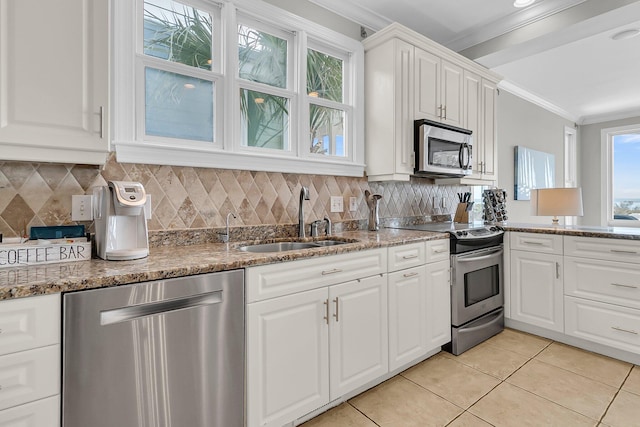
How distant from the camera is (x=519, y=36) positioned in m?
2.97

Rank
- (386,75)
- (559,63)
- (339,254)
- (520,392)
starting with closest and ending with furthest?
(339,254) → (520,392) → (386,75) → (559,63)

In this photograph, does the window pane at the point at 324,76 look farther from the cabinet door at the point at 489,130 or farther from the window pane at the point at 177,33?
the cabinet door at the point at 489,130

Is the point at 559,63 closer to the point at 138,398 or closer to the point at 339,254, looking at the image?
the point at 339,254

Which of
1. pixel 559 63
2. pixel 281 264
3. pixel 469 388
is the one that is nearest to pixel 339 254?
pixel 281 264

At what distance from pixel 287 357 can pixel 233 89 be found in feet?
5.30

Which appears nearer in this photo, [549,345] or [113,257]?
[113,257]

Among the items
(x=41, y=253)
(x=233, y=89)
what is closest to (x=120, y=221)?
(x=41, y=253)

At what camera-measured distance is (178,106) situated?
1966 mm

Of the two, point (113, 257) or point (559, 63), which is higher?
point (559, 63)

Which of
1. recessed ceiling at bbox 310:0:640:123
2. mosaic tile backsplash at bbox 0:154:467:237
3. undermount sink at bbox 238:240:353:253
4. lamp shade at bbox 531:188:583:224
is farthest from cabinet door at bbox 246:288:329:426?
lamp shade at bbox 531:188:583:224

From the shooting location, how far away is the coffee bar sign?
4.13 ft

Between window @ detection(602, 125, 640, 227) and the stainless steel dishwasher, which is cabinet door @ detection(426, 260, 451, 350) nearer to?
the stainless steel dishwasher

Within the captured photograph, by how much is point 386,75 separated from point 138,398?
2591 mm

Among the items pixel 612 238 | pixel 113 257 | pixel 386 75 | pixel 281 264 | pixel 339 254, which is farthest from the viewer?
pixel 386 75
